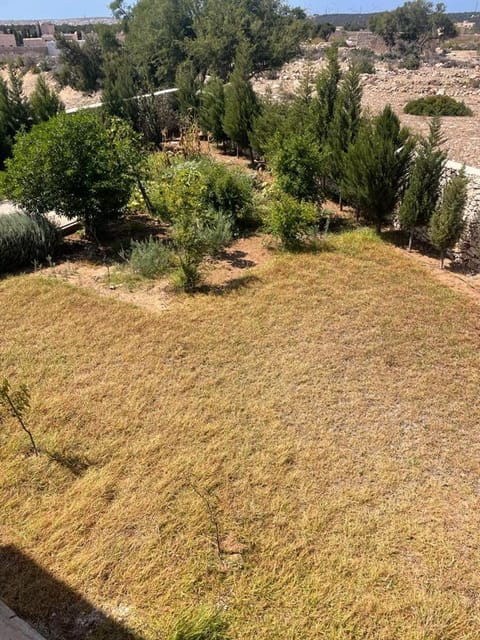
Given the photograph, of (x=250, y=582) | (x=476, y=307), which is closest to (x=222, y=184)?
(x=476, y=307)

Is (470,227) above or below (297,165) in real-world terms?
below

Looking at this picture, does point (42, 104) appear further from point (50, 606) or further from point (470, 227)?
point (50, 606)

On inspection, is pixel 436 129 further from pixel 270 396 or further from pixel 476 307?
pixel 270 396

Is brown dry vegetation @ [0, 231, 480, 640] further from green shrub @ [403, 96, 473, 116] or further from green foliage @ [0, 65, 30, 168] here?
green shrub @ [403, 96, 473, 116]

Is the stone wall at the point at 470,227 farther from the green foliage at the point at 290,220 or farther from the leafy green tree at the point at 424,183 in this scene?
the green foliage at the point at 290,220

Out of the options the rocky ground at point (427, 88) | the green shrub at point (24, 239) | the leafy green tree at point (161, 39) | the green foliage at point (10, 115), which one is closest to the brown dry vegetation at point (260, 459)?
the green shrub at point (24, 239)

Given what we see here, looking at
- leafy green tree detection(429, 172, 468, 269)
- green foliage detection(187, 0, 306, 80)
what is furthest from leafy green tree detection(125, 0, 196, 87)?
leafy green tree detection(429, 172, 468, 269)

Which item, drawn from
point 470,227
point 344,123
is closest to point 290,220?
point 470,227
